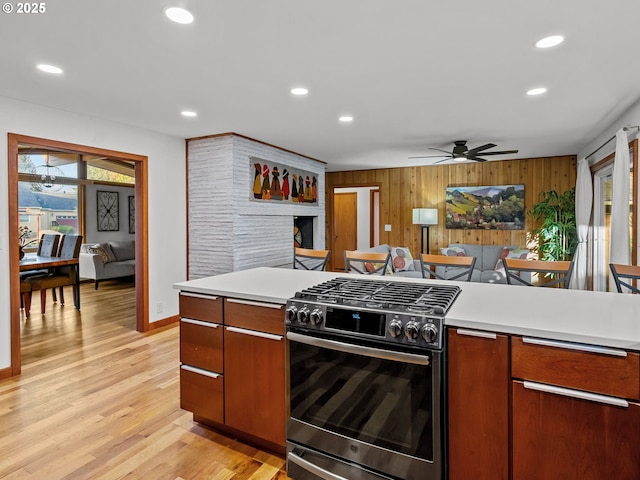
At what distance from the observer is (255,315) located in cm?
195

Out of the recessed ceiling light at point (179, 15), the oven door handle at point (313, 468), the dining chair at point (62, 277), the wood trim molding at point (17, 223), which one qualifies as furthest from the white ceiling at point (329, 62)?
the dining chair at point (62, 277)

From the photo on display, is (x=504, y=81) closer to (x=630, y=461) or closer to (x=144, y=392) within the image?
(x=630, y=461)

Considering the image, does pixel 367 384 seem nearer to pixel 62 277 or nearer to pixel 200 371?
pixel 200 371

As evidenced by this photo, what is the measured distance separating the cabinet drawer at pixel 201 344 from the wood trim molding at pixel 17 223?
1950 millimetres

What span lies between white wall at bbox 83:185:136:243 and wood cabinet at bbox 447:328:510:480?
27.0 feet

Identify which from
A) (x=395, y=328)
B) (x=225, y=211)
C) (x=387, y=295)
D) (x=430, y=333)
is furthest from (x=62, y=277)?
(x=430, y=333)

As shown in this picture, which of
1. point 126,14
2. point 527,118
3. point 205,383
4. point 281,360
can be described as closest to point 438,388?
point 281,360

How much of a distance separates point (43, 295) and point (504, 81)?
5852mm

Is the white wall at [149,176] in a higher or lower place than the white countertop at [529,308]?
higher

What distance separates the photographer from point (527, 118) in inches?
150

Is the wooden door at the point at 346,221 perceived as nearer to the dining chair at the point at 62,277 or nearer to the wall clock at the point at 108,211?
the wall clock at the point at 108,211

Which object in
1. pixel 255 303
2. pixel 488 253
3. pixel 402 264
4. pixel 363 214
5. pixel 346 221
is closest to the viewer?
pixel 255 303

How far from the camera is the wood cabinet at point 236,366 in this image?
190cm

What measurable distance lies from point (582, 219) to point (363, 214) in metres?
4.87
